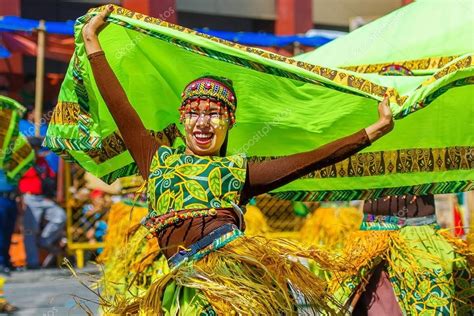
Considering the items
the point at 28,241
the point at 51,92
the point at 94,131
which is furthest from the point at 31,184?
the point at 94,131

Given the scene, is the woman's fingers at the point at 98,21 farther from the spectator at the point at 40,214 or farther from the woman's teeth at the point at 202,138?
the spectator at the point at 40,214

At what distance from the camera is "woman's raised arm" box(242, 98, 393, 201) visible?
3795 mm

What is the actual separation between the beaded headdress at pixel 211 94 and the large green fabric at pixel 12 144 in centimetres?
550

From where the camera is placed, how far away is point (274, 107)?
191 inches

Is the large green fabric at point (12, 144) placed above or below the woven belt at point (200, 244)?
above

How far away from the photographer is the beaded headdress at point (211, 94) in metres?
3.88

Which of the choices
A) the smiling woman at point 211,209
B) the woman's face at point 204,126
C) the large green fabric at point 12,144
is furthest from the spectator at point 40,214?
the woman's face at point 204,126

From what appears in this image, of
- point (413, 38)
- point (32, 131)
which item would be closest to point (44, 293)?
point (32, 131)

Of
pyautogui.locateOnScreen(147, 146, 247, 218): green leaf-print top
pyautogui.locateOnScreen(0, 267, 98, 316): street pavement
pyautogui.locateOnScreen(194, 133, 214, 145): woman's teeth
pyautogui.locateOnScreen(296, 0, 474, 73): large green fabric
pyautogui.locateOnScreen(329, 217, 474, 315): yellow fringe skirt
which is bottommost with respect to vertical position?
pyautogui.locateOnScreen(0, 267, 98, 316): street pavement

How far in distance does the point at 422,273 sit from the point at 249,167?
193 cm

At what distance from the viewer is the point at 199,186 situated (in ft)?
12.5

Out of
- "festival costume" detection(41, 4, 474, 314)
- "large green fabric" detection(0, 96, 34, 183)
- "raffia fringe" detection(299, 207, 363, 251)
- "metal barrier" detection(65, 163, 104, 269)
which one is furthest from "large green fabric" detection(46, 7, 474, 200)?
"metal barrier" detection(65, 163, 104, 269)

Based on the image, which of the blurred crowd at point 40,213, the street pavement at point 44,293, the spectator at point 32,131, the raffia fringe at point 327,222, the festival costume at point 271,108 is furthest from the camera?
the spectator at point 32,131

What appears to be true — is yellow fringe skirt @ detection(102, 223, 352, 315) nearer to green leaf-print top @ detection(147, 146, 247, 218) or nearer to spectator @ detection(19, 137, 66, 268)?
green leaf-print top @ detection(147, 146, 247, 218)
